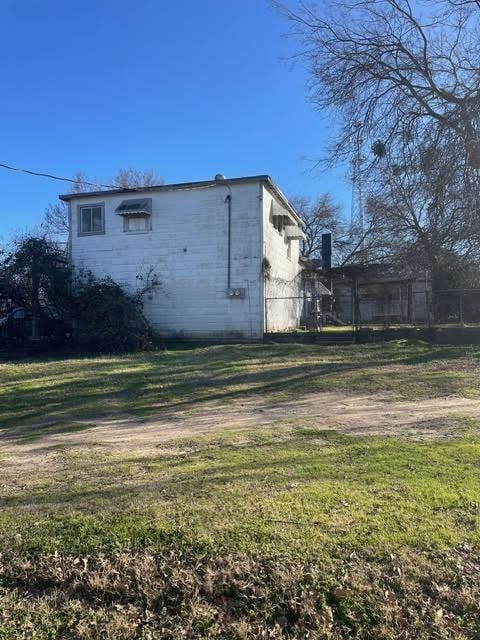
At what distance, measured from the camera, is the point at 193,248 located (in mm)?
19469

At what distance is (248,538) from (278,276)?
18.8m

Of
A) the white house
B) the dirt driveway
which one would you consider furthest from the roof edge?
the dirt driveway

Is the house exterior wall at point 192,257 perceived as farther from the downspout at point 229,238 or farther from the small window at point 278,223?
the small window at point 278,223

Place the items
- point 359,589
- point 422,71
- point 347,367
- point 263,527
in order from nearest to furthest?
point 359,589 → point 263,527 → point 347,367 → point 422,71

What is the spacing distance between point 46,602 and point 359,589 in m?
1.75

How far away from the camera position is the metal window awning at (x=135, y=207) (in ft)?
63.9

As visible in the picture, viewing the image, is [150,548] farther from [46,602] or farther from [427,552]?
[427,552]

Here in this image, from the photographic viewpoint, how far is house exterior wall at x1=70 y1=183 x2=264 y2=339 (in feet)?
62.0

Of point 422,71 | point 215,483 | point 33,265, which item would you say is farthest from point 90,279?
point 215,483

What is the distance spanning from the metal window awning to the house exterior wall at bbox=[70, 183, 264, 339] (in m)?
0.26

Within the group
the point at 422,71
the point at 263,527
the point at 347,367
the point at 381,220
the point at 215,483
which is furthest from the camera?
the point at 381,220

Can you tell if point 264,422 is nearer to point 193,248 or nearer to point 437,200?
point 437,200

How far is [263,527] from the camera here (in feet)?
11.4

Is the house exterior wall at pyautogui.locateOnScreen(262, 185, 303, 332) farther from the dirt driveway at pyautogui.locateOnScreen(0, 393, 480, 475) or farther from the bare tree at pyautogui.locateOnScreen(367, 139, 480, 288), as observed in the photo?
the dirt driveway at pyautogui.locateOnScreen(0, 393, 480, 475)
